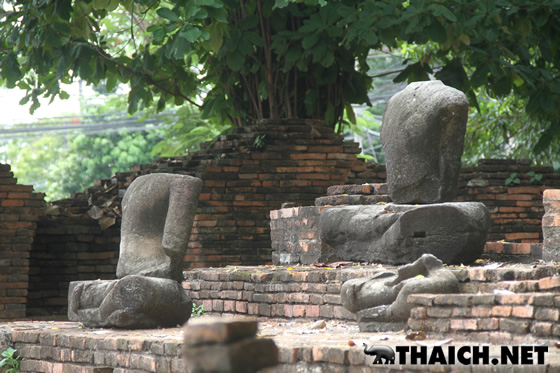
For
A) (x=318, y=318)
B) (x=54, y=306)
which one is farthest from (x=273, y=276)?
(x=54, y=306)

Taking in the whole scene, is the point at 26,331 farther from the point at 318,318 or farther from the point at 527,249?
the point at 527,249

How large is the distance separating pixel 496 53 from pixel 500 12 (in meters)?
0.71

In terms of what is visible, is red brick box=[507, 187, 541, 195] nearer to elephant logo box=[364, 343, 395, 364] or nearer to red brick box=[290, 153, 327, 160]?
red brick box=[290, 153, 327, 160]

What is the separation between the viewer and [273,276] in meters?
6.46

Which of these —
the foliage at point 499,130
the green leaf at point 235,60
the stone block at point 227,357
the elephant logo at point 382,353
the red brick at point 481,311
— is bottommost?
the elephant logo at point 382,353

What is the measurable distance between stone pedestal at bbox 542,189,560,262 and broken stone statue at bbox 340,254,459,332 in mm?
899

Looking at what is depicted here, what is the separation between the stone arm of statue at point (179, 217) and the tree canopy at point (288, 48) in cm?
254

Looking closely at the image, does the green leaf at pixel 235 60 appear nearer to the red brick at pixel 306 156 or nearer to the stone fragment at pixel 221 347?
the red brick at pixel 306 156

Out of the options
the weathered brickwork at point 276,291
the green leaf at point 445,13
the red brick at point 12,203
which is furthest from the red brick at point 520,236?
the red brick at point 12,203

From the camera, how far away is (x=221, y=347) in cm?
228

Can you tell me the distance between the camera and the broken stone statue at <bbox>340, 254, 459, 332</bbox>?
493cm

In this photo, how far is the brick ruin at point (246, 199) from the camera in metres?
10.3

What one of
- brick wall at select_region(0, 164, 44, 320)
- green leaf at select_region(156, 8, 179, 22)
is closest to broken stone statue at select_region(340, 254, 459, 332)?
green leaf at select_region(156, 8, 179, 22)

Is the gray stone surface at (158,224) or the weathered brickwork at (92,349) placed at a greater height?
the gray stone surface at (158,224)
